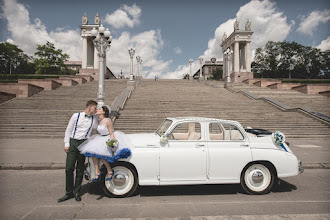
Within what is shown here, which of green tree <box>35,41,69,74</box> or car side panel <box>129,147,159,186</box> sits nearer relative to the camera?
car side panel <box>129,147,159,186</box>

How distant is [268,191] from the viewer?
16.1ft

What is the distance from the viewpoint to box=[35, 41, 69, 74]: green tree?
176 feet

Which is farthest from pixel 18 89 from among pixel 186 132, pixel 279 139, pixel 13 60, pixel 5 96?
pixel 13 60

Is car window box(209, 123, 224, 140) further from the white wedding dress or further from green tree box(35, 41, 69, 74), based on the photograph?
green tree box(35, 41, 69, 74)

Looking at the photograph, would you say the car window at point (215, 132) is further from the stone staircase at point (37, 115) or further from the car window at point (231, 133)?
the stone staircase at point (37, 115)

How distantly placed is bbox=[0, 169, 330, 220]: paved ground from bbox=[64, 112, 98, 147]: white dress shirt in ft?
4.18

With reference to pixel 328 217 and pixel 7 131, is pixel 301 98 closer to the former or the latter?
pixel 328 217

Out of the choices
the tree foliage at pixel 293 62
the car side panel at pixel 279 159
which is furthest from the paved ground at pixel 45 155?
the tree foliage at pixel 293 62

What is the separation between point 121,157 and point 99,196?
42.6 inches

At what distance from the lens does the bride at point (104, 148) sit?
14.3 feet

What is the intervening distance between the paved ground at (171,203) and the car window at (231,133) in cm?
124

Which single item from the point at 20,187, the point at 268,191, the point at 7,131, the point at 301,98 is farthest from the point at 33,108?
the point at 301,98

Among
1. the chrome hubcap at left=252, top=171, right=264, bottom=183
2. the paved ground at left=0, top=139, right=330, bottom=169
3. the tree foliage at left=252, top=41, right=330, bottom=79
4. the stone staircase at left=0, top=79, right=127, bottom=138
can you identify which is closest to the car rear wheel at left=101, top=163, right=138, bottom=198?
the chrome hubcap at left=252, top=171, right=264, bottom=183

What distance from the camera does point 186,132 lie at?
527cm
